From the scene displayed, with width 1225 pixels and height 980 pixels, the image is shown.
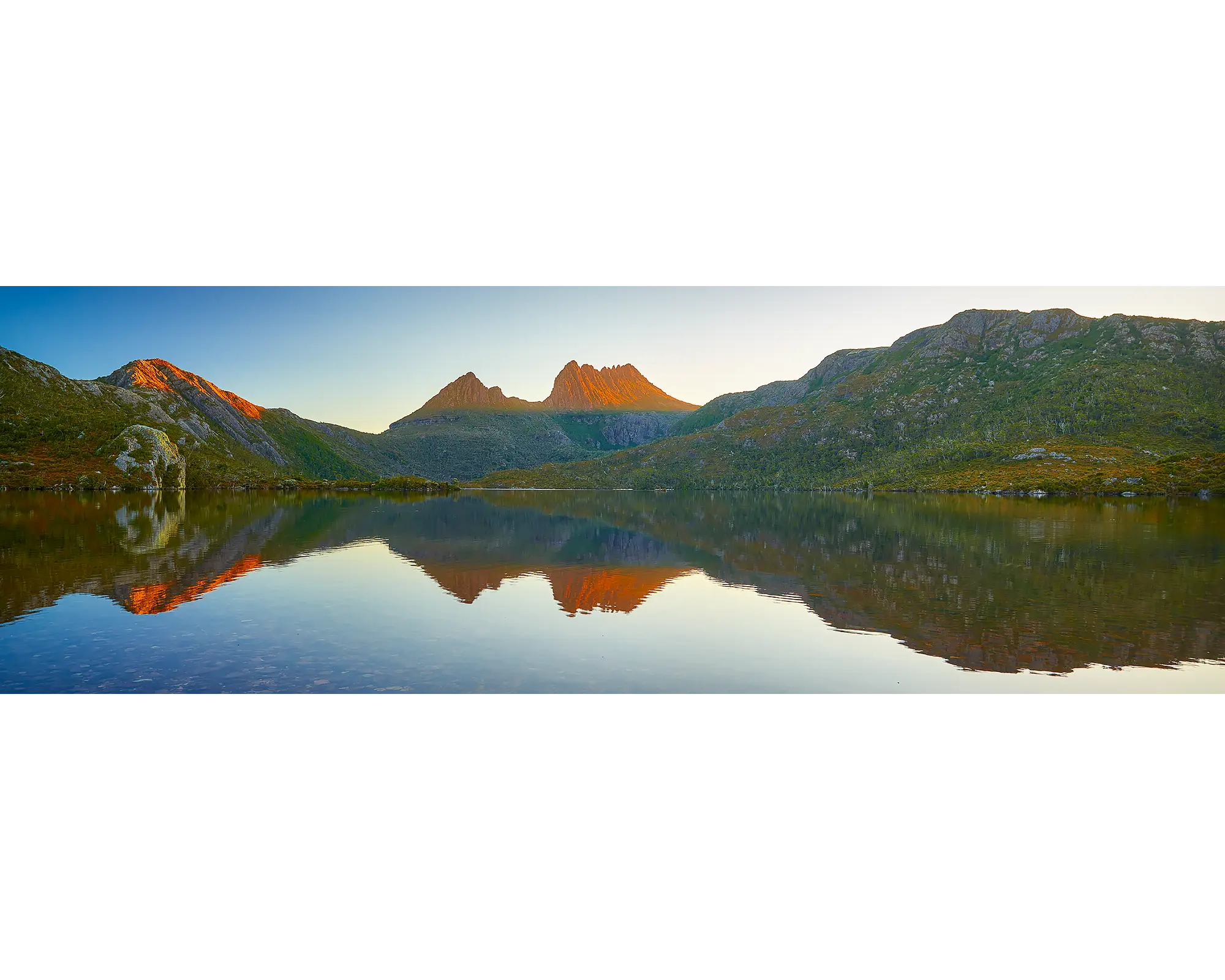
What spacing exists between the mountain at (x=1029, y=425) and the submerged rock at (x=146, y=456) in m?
93.9

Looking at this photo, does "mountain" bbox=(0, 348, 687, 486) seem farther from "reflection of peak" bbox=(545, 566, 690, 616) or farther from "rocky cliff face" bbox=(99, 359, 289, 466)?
"reflection of peak" bbox=(545, 566, 690, 616)

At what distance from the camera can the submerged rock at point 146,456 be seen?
98.4 metres

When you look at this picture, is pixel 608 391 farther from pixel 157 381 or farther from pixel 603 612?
pixel 157 381

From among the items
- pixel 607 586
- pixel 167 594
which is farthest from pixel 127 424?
pixel 607 586

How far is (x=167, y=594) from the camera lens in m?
19.5

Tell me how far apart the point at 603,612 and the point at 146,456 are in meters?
107

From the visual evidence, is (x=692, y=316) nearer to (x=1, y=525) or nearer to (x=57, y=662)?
(x=57, y=662)

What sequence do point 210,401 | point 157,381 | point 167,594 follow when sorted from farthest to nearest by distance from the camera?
point 210,401 < point 157,381 < point 167,594

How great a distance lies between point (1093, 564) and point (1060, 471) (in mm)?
112738

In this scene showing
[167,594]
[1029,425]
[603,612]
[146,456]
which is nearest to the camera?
[603,612]

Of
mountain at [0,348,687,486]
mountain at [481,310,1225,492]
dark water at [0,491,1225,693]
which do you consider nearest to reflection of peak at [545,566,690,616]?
dark water at [0,491,1225,693]

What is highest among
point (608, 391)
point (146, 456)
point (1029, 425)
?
point (1029, 425)

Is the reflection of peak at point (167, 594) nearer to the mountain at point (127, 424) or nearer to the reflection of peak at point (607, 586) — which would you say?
the reflection of peak at point (607, 586)

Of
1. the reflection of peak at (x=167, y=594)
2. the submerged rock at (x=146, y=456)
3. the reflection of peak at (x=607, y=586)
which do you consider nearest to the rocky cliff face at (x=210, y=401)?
the submerged rock at (x=146, y=456)
